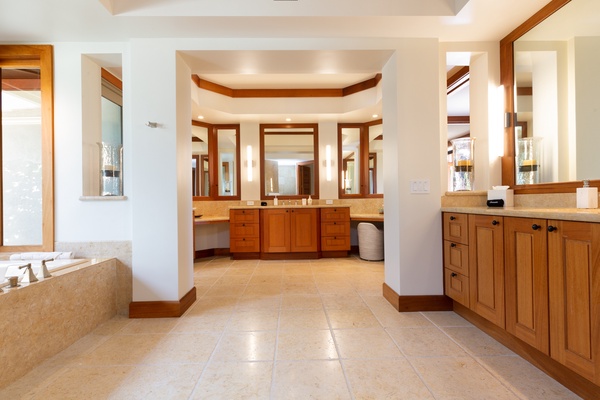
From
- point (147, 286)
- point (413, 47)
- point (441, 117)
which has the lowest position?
point (147, 286)

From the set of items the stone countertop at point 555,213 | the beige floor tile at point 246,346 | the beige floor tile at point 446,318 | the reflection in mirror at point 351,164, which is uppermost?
the reflection in mirror at point 351,164

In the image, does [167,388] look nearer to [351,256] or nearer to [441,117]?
[441,117]

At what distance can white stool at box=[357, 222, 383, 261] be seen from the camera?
4.36 m

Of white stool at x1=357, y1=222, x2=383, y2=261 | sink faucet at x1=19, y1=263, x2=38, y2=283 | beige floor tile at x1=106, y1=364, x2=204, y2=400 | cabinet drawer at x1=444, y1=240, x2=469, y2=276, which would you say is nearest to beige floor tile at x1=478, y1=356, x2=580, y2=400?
cabinet drawer at x1=444, y1=240, x2=469, y2=276

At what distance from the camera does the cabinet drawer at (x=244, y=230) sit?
455 cm

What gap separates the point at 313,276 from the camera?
11.7ft

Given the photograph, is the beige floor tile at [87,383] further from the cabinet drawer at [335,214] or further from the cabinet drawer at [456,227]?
the cabinet drawer at [335,214]

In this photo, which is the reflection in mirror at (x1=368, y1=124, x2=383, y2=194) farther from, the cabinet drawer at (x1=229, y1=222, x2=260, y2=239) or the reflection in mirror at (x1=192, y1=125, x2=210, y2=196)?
the reflection in mirror at (x1=192, y1=125, x2=210, y2=196)

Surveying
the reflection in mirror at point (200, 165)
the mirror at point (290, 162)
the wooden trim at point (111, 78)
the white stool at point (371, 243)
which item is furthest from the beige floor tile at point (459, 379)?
the reflection in mirror at point (200, 165)

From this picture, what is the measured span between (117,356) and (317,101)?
13.8 ft

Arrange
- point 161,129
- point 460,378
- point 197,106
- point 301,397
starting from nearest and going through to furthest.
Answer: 1. point 301,397
2. point 460,378
3. point 161,129
4. point 197,106

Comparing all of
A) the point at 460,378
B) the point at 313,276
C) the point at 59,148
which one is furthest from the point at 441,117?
the point at 59,148

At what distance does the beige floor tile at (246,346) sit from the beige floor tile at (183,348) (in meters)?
0.07

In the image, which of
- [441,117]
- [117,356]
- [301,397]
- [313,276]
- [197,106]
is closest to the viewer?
[301,397]
